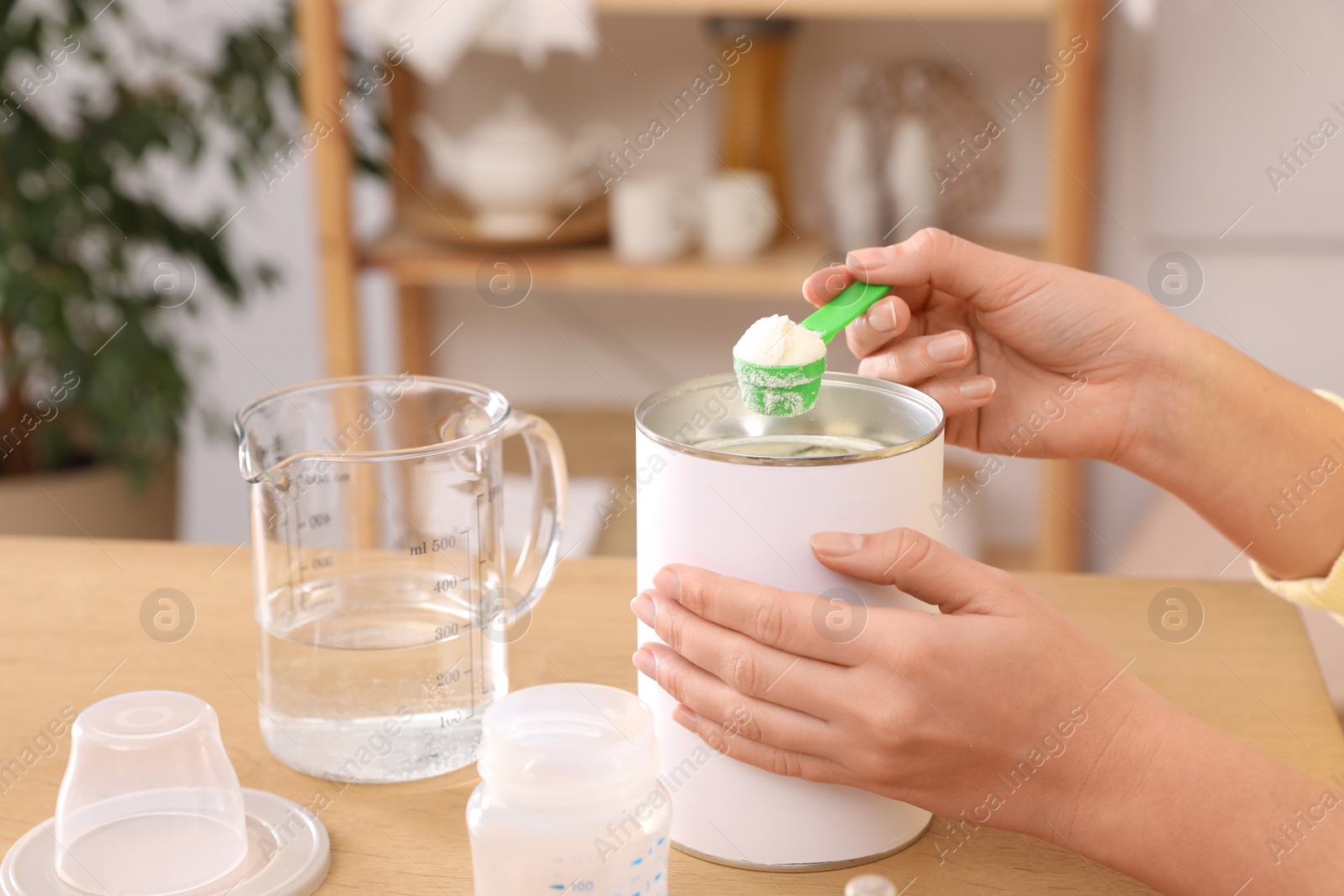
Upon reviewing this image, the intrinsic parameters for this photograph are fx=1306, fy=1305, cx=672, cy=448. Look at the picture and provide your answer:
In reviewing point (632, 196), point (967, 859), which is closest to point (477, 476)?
point (967, 859)

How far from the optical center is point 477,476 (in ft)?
2.21

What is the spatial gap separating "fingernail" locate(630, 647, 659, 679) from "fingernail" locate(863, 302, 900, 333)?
0.29 metres

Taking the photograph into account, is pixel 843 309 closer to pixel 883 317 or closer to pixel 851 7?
pixel 883 317

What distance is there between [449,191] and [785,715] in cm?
164

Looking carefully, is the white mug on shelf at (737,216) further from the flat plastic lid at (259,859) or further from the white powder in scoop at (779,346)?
the flat plastic lid at (259,859)

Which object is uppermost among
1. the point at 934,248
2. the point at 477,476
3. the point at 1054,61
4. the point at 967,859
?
the point at 1054,61

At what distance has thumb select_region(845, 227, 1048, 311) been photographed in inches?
30.2

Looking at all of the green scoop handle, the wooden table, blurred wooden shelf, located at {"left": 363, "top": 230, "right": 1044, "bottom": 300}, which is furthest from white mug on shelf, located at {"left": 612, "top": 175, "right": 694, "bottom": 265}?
the green scoop handle

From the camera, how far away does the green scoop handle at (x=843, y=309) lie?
0.70 metres

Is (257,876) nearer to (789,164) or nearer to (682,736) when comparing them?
(682,736)

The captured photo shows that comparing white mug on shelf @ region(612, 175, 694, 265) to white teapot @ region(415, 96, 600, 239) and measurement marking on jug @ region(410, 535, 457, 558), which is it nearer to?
white teapot @ region(415, 96, 600, 239)

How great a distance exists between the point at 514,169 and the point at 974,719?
140 cm

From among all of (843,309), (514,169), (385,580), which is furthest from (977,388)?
(514,169)

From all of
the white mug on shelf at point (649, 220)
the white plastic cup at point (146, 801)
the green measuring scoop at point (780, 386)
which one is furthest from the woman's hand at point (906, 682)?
the white mug on shelf at point (649, 220)
